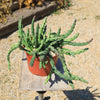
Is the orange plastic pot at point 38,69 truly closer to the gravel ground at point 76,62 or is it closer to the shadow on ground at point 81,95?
the gravel ground at point 76,62

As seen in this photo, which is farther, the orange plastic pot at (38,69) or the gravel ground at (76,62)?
the gravel ground at (76,62)

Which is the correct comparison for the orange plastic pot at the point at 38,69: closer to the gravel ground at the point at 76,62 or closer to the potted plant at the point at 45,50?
the potted plant at the point at 45,50

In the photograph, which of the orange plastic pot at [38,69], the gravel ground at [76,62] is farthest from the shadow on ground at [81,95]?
the orange plastic pot at [38,69]

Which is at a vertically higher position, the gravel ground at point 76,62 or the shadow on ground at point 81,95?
the gravel ground at point 76,62

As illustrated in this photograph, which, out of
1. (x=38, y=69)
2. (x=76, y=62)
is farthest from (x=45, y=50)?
(x=76, y=62)

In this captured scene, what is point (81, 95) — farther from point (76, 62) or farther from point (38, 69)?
point (38, 69)

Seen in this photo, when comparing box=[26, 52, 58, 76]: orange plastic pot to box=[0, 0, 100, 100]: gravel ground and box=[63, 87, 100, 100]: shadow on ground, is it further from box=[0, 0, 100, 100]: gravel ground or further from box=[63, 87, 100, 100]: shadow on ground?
box=[63, 87, 100, 100]: shadow on ground

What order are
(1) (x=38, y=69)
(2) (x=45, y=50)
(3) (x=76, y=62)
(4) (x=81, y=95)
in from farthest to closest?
(3) (x=76, y=62)
(4) (x=81, y=95)
(1) (x=38, y=69)
(2) (x=45, y=50)

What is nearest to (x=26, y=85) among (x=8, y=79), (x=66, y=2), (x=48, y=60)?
(x=48, y=60)

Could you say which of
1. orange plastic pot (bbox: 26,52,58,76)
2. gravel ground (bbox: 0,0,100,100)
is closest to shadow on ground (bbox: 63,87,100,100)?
gravel ground (bbox: 0,0,100,100)

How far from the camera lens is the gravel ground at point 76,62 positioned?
8.55 ft

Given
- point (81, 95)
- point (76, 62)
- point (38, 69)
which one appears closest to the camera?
point (38, 69)

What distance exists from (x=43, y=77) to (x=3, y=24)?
89.6 inches

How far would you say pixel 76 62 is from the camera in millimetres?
3070
